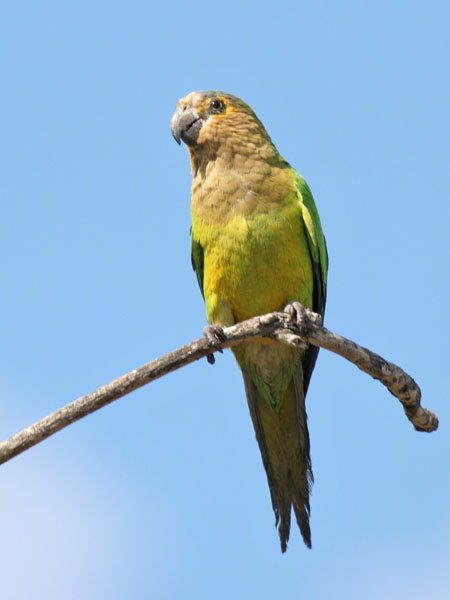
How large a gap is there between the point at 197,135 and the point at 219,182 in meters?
0.70

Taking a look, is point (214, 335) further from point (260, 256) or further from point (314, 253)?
point (314, 253)

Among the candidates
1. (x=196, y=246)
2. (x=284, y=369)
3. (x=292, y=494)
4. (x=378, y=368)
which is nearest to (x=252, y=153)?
(x=196, y=246)

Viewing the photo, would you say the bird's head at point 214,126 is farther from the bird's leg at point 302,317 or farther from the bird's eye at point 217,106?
the bird's leg at point 302,317

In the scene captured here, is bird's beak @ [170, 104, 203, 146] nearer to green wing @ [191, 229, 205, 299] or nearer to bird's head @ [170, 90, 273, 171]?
bird's head @ [170, 90, 273, 171]

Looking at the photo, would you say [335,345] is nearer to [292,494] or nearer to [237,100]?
[292,494]

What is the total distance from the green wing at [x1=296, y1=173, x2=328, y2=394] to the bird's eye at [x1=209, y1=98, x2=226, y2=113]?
3.52 feet

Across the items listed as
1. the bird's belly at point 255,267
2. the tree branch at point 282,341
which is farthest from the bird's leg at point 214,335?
the bird's belly at point 255,267

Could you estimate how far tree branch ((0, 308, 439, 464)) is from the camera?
243 inches

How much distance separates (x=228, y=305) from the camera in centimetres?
823

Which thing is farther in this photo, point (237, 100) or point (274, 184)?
point (237, 100)

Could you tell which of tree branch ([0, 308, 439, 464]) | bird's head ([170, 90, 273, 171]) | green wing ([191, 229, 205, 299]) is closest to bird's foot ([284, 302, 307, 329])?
tree branch ([0, 308, 439, 464])

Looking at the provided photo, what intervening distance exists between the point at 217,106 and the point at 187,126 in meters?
0.40

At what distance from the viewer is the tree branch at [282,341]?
243 inches

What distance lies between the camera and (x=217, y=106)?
892 cm
